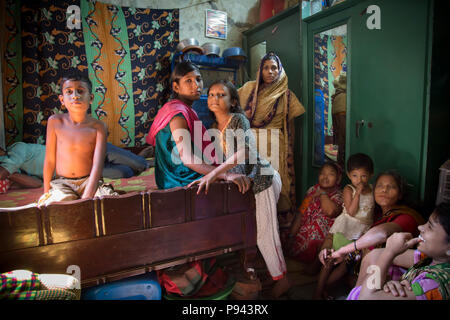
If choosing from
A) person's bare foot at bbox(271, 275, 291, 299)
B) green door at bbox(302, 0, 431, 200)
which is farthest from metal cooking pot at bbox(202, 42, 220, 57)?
person's bare foot at bbox(271, 275, 291, 299)

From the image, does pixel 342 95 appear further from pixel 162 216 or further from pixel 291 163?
pixel 162 216

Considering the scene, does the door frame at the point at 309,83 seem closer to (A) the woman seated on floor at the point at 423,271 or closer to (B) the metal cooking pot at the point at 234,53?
(B) the metal cooking pot at the point at 234,53

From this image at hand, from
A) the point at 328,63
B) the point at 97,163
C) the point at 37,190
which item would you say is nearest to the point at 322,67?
the point at 328,63

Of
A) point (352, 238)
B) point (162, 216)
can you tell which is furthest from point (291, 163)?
point (162, 216)

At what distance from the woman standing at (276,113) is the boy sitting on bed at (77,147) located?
6.21 feet

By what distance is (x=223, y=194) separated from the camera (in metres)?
1.57

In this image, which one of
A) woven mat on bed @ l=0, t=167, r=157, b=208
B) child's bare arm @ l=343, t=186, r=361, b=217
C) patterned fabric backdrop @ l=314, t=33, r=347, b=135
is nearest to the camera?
woven mat on bed @ l=0, t=167, r=157, b=208

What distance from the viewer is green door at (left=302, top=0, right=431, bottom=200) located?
2.12 metres

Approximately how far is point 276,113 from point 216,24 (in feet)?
6.82

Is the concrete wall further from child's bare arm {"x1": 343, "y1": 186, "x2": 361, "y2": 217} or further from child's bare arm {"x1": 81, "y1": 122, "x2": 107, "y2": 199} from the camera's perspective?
child's bare arm {"x1": 343, "y1": 186, "x2": 361, "y2": 217}

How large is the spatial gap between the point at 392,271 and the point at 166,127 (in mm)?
1596

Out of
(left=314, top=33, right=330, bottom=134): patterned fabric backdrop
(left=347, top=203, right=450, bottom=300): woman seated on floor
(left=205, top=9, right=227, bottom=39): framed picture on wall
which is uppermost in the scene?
(left=205, top=9, right=227, bottom=39): framed picture on wall

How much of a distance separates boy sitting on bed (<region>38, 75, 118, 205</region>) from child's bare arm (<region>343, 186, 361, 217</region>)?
5.54 feet

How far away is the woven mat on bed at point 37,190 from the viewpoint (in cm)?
195
